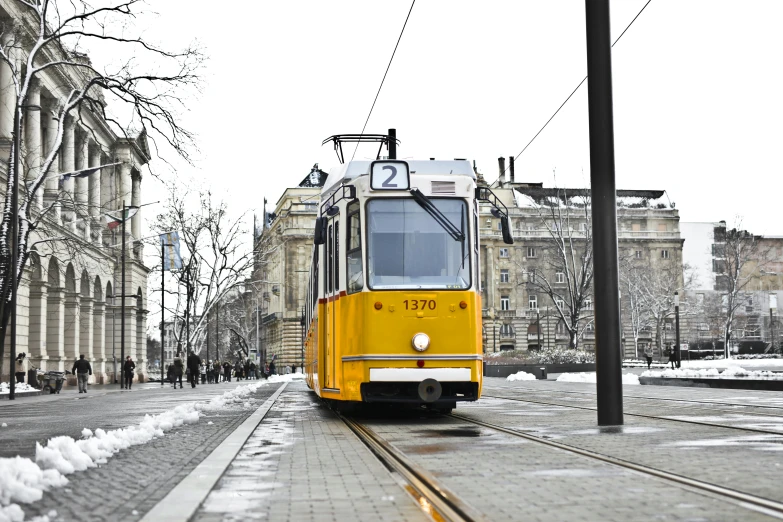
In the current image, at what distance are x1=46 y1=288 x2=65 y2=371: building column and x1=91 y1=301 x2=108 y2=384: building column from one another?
849 cm

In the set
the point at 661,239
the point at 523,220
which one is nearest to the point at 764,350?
the point at 661,239

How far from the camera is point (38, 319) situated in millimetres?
47438

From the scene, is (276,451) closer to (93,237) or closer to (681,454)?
(681,454)

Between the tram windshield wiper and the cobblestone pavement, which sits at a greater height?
the tram windshield wiper

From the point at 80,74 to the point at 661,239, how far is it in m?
73.3

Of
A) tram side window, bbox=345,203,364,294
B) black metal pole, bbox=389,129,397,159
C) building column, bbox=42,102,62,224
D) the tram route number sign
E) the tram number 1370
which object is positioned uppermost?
building column, bbox=42,102,62,224

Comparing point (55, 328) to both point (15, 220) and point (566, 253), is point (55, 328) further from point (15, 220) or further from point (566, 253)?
point (566, 253)

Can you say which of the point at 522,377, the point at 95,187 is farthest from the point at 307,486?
the point at 95,187

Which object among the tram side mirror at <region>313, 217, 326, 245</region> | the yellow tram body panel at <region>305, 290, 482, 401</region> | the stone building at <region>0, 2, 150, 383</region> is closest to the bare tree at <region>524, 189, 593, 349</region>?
the stone building at <region>0, 2, 150, 383</region>

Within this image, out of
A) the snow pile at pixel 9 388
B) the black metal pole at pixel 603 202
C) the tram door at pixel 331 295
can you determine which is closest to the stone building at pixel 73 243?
the snow pile at pixel 9 388

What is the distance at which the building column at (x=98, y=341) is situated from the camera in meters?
61.3

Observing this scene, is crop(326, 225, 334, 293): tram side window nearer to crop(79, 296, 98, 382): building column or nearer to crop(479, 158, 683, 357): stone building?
crop(79, 296, 98, 382): building column

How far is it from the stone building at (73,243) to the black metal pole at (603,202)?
20.2 m

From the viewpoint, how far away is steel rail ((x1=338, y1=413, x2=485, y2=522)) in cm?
638
